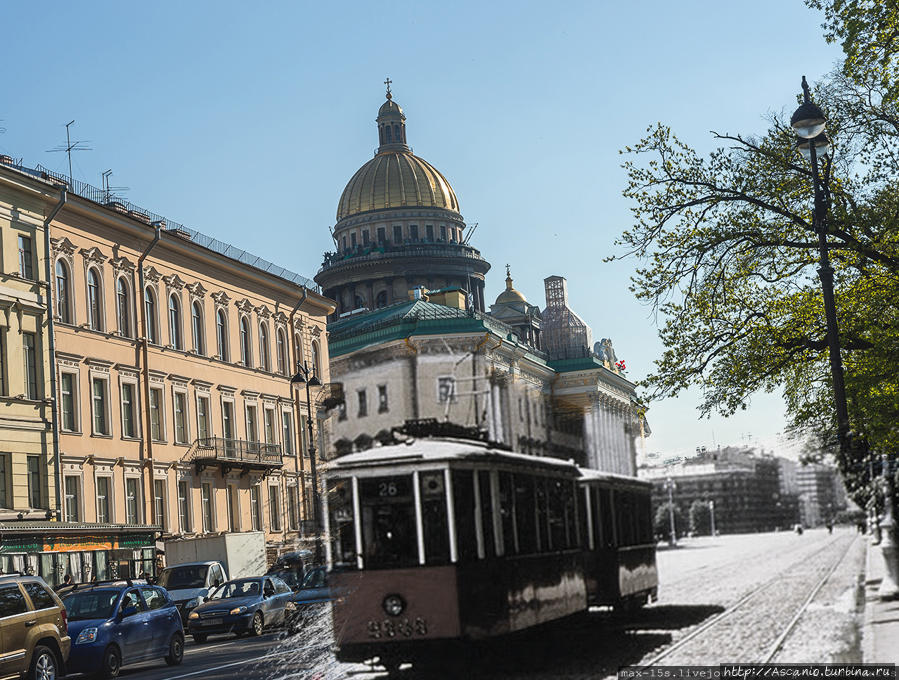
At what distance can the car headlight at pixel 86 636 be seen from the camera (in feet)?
70.4

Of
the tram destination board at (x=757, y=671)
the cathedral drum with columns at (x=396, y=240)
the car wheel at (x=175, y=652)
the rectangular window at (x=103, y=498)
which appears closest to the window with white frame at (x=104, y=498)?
the rectangular window at (x=103, y=498)

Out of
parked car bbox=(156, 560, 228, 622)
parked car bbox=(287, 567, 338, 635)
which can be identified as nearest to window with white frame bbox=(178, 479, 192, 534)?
parked car bbox=(156, 560, 228, 622)

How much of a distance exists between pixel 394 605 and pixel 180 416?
37985 mm

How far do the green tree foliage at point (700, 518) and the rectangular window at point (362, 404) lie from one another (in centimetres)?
587

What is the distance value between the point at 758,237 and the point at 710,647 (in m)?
8.99

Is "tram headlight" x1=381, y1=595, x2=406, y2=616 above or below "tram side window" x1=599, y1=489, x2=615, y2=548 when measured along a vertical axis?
below

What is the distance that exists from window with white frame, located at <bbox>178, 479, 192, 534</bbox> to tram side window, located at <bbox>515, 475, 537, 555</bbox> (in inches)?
1372

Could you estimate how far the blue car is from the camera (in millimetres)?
21453

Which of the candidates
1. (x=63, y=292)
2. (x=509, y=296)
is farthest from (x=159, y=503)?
(x=509, y=296)

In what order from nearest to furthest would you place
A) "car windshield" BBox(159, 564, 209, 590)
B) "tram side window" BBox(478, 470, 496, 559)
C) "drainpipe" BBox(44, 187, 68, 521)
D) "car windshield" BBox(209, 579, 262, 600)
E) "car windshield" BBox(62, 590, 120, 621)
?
1. "tram side window" BBox(478, 470, 496, 559)
2. "car windshield" BBox(62, 590, 120, 621)
3. "car windshield" BBox(209, 579, 262, 600)
4. "car windshield" BBox(159, 564, 209, 590)
5. "drainpipe" BBox(44, 187, 68, 521)

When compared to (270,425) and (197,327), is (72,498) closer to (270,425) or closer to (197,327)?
(197,327)

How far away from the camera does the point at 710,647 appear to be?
51.8ft

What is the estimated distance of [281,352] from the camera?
60938 millimetres

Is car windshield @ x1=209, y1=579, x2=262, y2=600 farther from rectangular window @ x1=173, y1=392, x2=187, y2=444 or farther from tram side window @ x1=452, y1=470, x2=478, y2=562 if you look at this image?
rectangular window @ x1=173, y1=392, x2=187, y2=444
